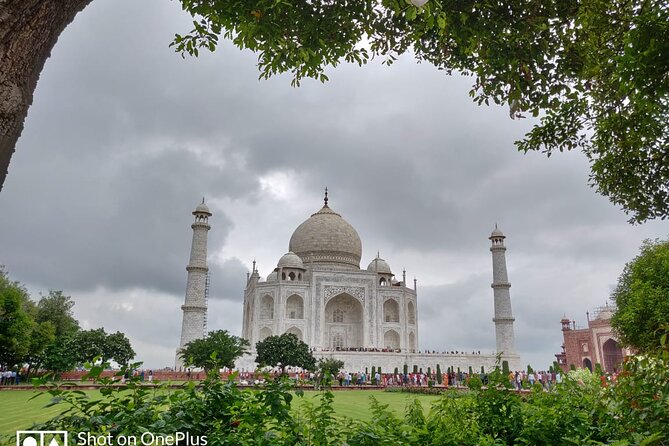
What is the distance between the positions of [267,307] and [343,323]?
20.3 feet

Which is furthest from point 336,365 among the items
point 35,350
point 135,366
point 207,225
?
point 135,366

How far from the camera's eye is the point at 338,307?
138 ft

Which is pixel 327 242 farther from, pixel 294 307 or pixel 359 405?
pixel 359 405

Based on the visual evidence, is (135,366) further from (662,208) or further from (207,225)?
(207,225)

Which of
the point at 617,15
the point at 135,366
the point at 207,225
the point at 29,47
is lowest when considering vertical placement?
the point at 135,366

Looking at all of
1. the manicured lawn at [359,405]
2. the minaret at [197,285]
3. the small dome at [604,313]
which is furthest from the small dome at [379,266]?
the manicured lawn at [359,405]

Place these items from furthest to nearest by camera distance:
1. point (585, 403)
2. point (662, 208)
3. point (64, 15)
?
point (662, 208) → point (585, 403) → point (64, 15)

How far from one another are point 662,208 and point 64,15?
9.51 meters

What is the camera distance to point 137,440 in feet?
10.1

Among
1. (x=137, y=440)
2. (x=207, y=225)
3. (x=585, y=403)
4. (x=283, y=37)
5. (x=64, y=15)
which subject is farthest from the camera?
(x=207, y=225)

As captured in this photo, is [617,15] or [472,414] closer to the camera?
[472,414]

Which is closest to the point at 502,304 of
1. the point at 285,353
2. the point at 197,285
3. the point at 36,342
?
the point at 285,353

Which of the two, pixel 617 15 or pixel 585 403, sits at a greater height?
pixel 617 15

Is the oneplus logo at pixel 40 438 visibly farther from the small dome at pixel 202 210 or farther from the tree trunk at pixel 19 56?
the small dome at pixel 202 210
